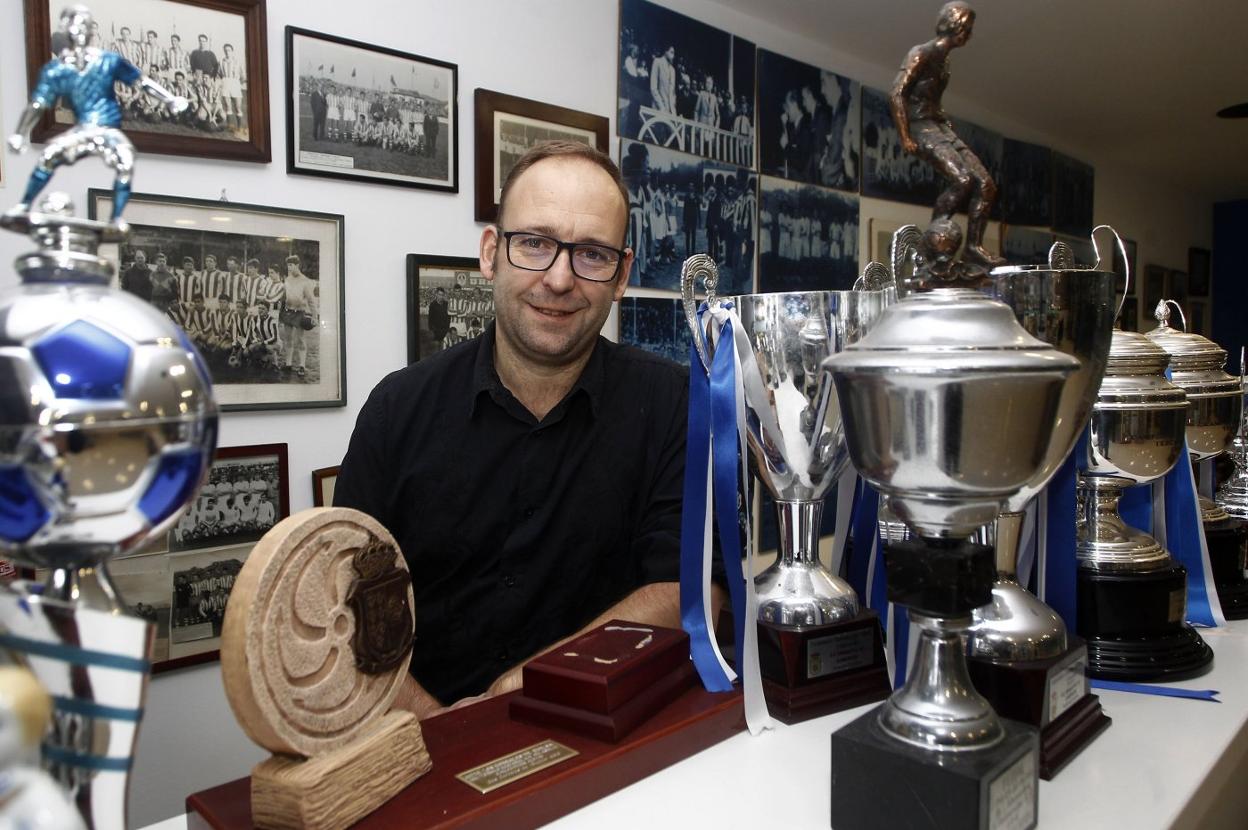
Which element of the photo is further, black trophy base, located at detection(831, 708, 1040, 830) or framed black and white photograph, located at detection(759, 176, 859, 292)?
framed black and white photograph, located at detection(759, 176, 859, 292)

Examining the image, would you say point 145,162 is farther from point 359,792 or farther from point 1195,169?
point 1195,169

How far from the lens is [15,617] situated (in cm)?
42

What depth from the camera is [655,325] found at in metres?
2.83

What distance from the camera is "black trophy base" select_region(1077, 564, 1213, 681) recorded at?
104 cm

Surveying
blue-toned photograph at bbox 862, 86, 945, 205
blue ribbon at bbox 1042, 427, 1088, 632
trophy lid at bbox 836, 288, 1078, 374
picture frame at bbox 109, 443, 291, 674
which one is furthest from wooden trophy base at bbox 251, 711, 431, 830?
blue-toned photograph at bbox 862, 86, 945, 205

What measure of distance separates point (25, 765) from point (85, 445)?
14 cm

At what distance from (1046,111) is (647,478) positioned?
13.3ft

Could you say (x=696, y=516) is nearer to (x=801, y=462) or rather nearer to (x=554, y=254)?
(x=801, y=462)

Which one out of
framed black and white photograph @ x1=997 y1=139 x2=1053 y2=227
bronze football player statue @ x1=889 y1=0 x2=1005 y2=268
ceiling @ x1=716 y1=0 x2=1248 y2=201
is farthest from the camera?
framed black and white photograph @ x1=997 y1=139 x2=1053 y2=227

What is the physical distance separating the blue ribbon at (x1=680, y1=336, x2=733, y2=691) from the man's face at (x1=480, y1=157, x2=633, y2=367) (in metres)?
0.55

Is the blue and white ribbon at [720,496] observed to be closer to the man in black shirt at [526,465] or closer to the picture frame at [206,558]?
the man in black shirt at [526,465]

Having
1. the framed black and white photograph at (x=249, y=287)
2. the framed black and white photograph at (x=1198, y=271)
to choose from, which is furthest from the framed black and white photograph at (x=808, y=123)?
the framed black and white photograph at (x=1198, y=271)

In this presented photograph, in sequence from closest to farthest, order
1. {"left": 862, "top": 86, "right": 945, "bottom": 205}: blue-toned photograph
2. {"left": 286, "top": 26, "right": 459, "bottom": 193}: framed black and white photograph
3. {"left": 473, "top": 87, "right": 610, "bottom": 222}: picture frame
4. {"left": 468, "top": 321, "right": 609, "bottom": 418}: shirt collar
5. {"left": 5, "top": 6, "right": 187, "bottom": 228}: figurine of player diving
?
{"left": 5, "top": 6, "right": 187, "bottom": 228}: figurine of player diving
{"left": 468, "top": 321, "right": 609, "bottom": 418}: shirt collar
{"left": 286, "top": 26, "right": 459, "bottom": 193}: framed black and white photograph
{"left": 473, "top": 87, "right": 610, "bottom": 222}: picture frame
{"left": 862, "top": 86, "right": 945, "bottom": 205}: blue-toned photograph

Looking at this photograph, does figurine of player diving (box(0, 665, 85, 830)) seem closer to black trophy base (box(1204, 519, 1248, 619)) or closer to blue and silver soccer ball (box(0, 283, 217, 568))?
blue and silver soccer ball (box(0, 283, 217, 568))
